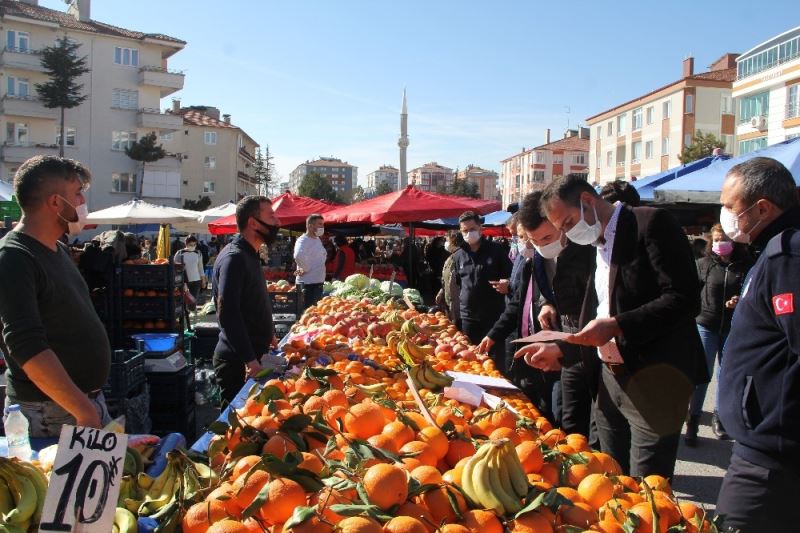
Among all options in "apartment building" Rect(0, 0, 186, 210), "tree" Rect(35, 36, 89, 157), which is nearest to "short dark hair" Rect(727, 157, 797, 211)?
"tree" Rect(35, 36, 89, 157)

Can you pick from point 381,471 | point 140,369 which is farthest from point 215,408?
point 381,471

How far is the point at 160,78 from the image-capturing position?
139 feet

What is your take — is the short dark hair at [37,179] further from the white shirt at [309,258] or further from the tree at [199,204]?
the tree at [199,204]

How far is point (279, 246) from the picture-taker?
36.1m

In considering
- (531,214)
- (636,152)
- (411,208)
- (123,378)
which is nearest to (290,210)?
(411,208)

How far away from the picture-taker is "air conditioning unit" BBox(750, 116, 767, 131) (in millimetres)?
35719

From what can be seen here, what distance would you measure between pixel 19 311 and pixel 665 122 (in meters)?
53.2

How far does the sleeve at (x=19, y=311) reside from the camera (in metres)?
2.42

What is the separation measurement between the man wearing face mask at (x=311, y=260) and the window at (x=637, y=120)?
50577mm

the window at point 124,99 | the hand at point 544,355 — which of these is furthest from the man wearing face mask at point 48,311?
the window at point 124,99

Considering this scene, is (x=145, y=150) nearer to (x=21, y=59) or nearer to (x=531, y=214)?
(x=21, y=59)

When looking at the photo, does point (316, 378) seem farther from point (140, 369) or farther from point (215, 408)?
point (215, 408)

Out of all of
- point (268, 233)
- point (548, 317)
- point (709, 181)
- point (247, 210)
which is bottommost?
point (548, 317)

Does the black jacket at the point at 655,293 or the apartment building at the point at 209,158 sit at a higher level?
the apartment building at the point at 209,158
